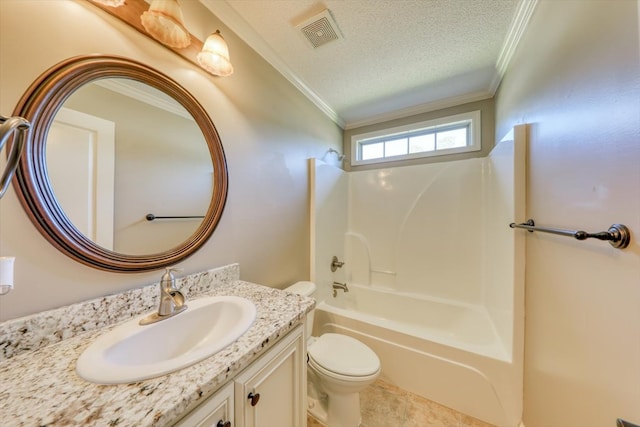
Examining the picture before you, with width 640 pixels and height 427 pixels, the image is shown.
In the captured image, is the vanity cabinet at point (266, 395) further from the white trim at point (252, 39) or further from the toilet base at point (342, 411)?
the white trim at point (252, 39)

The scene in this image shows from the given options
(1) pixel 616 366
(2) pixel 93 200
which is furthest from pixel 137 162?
(1) pixel 616 366

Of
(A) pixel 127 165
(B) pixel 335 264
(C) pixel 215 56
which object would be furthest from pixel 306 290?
(C) pixel 215 56

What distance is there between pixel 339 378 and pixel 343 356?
14 centimetres

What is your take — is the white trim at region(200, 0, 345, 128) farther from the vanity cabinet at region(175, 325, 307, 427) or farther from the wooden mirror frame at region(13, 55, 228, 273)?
the vanity cabinet at region(175, 325, 307, 427)

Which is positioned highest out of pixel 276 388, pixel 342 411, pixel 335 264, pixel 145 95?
pixel 145 95

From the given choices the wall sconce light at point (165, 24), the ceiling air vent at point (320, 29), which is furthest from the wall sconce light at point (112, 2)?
the ceiling air vent at point (320, 29)

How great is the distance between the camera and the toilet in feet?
3.80

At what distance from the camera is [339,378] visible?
1152 millimetres

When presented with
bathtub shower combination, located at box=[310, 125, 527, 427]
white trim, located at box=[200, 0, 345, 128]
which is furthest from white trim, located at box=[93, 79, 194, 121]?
bathtub shower combination, located at box=[310, 125, 527, 427]

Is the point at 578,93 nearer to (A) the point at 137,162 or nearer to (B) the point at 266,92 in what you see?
(B) the point at 266,92

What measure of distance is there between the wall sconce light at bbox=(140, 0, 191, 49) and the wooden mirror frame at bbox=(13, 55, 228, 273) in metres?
0.15

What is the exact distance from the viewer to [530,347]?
112 centimetres

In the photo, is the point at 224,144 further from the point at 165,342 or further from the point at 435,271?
the point at 435,271

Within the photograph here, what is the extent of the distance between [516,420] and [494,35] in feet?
7.88
